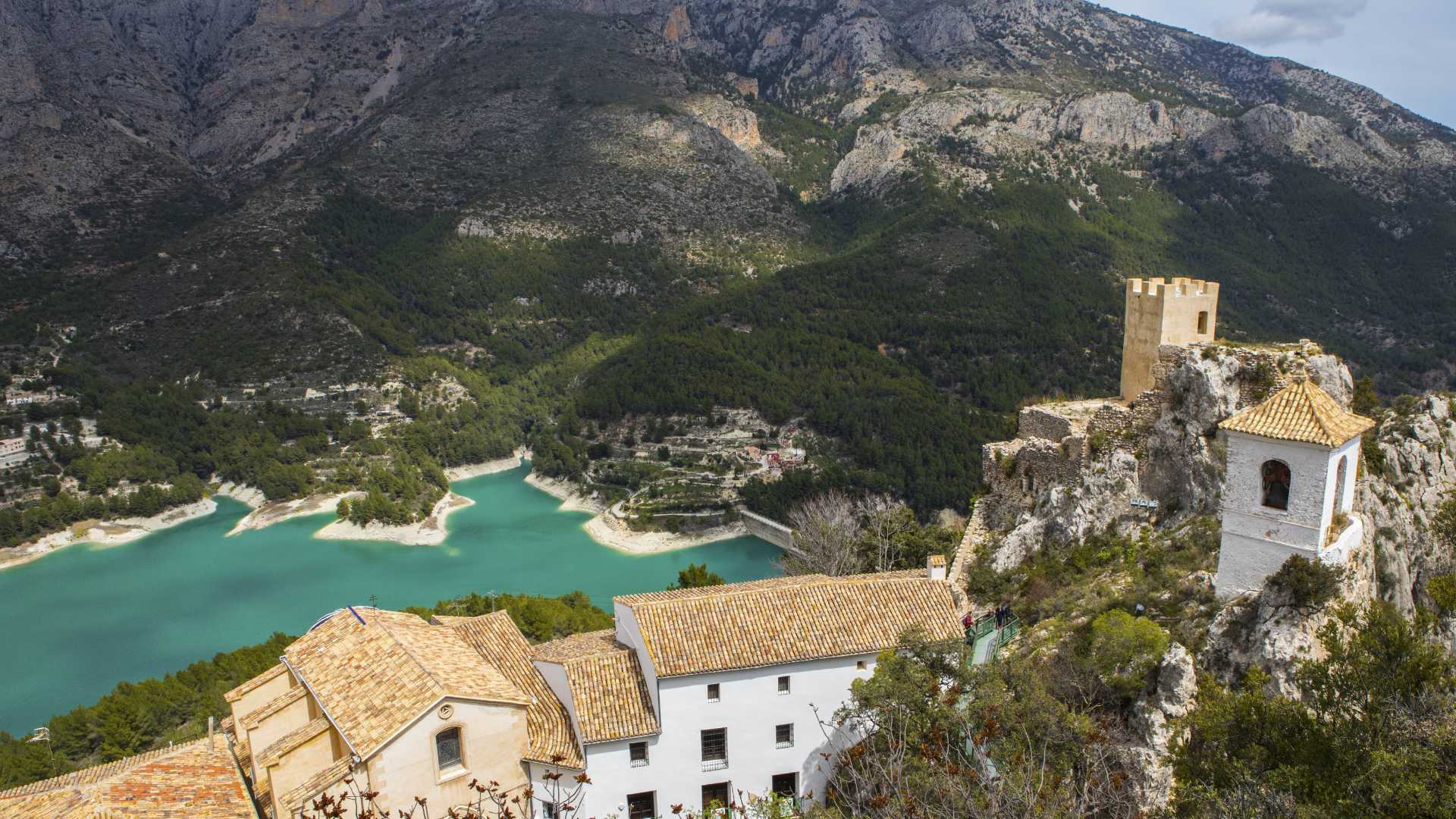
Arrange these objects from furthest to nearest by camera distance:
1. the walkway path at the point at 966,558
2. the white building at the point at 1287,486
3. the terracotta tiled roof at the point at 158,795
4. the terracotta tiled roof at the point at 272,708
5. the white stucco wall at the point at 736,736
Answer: the walkway path at the point at 966,558 → the white stucco wall at the point at 736,736 → the terracotta tiled roof at the point at 272,708 → the white building at the point at 1287,486 → the terracotta tiled roof at the point at 158,795

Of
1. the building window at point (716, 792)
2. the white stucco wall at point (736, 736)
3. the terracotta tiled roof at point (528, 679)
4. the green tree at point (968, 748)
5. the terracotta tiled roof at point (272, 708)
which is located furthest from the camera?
the building window at point (716, 792)

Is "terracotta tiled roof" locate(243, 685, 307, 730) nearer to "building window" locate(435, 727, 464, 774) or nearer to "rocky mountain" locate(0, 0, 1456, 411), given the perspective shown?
"building window" locate(435, 727, 464, 774)

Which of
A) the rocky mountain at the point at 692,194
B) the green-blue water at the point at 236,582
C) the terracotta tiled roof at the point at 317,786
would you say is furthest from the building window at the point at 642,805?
the rocky mountain at the point at 692,194

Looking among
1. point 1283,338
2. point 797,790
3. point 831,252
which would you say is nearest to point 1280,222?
point 1283,338

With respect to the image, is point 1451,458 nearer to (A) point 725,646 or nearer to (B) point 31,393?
(A) point 725,646

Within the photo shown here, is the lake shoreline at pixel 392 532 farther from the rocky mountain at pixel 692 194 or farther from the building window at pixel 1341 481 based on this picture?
the building window at pixel 1341 481

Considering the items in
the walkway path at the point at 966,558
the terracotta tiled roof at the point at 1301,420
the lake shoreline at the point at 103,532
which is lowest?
the lake shoreline at the point at 103,532

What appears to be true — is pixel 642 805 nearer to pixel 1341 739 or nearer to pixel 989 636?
pixel 989 636
